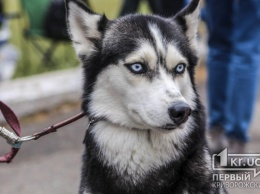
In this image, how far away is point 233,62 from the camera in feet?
14.2

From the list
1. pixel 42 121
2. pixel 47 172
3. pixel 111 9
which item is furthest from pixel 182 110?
pixel 111 9

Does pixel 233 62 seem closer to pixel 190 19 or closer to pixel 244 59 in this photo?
pixel 244 59

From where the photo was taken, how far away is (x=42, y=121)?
19.0 ft

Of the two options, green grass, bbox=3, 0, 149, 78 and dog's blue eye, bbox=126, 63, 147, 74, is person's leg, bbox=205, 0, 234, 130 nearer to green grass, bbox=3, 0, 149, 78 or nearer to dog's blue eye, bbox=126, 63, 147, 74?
dog's blue eye, bbox=126, 63, 147, 74

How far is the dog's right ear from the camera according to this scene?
9.47 feet

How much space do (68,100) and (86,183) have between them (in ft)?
11.2

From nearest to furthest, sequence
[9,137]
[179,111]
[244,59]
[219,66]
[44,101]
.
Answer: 1. [179,111]
2. [9,137]
3. [244,59]
4. [219,66]
5. [44,101]

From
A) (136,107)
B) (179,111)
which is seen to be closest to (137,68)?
(136,107)

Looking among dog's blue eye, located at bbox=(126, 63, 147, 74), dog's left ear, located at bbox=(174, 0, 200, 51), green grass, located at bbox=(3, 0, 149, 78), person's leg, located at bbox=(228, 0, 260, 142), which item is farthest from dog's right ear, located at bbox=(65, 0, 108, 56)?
green grass, located at bbox=(3, 0, 149, 78)

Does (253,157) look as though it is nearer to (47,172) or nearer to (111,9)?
(47,172)

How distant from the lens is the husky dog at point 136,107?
2.73m

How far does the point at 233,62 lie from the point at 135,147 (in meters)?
1.80

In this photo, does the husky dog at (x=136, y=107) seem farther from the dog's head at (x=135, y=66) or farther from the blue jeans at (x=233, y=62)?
the blue jeans at (x=233, y=62)

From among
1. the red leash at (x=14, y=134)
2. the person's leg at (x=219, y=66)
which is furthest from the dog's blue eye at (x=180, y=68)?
the person's leg at (x=219, y=66)
